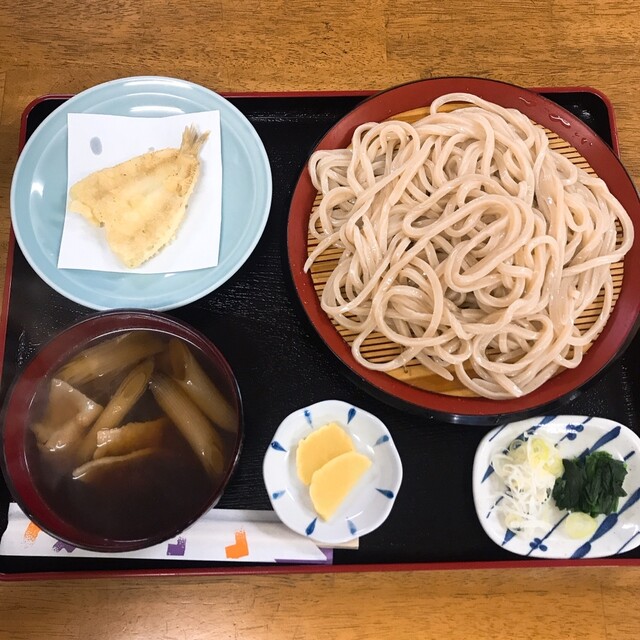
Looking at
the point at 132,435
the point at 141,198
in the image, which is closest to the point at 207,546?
the point at 132,435

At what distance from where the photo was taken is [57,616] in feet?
5.45

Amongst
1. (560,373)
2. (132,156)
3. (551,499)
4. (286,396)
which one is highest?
(132,156)

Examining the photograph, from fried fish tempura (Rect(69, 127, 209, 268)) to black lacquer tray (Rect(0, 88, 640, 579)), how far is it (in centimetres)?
26

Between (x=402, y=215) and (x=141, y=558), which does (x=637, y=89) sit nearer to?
(x=402, y=215)

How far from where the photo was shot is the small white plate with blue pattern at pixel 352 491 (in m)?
1.61

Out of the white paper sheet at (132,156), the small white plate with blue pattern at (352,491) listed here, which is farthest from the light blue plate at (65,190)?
the small white plate with blue pattern at (352,491)

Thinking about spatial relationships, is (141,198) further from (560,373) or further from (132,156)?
(560,373)

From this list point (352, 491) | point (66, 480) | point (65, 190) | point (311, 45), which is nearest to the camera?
point (66, 480)

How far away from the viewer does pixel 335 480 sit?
5.34 feet

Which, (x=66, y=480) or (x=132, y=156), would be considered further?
(x=132, y=156)

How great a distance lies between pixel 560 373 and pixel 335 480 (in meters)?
0.78

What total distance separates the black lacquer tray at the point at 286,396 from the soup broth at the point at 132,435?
0.21 m

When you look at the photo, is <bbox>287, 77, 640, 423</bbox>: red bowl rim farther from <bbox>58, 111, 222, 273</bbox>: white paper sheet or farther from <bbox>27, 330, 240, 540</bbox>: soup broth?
<bbox>27, 330, 240, 540</bbox>: soup broth

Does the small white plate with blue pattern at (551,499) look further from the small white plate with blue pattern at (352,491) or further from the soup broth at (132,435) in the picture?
the soup broth at (132,435)
